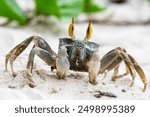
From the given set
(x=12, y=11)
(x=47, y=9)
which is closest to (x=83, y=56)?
(x=12, y=11)

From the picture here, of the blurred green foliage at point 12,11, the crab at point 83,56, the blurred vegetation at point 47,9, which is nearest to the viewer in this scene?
the crab at point 83,56

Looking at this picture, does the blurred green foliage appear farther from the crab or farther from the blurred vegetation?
the crab

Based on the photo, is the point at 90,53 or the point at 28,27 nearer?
the point at 90,53

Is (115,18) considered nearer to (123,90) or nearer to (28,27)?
(28,27)

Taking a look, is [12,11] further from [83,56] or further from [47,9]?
[83,56]

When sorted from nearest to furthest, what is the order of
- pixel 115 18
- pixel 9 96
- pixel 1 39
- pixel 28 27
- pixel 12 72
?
pixel 9 96 < pixel 12 72 < pixel 1 39 < pixel 28 27 < pixel 115 18

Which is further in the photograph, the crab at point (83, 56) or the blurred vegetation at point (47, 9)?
the blurred vegetation at point (47, 9)

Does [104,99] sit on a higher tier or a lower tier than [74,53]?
lower

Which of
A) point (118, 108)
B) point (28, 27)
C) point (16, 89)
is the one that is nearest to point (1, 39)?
point (28, 27)

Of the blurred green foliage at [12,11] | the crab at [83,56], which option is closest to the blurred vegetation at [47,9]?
the blurred green foliage at [12,11]

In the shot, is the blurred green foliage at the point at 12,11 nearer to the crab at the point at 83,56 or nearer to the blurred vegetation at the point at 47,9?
the blurred vegetation at the point at 47,9

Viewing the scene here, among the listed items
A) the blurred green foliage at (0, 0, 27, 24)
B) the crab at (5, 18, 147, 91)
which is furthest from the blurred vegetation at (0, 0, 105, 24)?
the crab at (5, 18, 147, 91)
